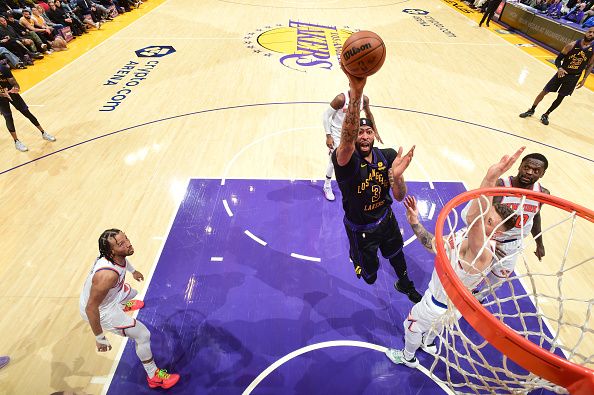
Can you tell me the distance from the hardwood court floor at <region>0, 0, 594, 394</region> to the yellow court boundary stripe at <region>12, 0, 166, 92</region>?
35cm

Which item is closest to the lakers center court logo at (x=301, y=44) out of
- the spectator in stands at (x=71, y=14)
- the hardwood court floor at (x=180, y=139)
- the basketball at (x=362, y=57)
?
the hardwood court floor at (x=180, y=139)

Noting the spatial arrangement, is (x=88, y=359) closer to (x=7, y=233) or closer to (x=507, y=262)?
(x=7, y=233)

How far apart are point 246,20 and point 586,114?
12196mm

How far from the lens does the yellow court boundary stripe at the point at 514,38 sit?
11226 mm

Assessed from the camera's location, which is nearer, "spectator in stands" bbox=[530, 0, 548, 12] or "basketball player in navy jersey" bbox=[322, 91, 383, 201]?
"basketball player in navy jersey" bbox=[322, 91, 383, 201]

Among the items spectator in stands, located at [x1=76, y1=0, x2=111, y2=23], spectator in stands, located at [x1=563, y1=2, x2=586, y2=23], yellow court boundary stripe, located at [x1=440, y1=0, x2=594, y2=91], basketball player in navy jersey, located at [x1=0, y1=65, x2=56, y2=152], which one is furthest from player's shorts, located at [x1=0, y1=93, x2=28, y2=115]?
spectator in stands, located at [x1=563, y1=2, x2=586, y2=23]

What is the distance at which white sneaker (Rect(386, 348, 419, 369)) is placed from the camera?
3.40 metres

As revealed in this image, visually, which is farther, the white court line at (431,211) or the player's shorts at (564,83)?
the player's shorts at (564,83)

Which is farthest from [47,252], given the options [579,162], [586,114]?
[586,114]

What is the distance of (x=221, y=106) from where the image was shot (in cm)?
821

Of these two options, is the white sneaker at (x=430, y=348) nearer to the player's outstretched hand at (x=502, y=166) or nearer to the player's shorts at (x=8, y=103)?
the player's outstretched hand at (x=502, y=166)

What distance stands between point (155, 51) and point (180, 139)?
19.2 ft

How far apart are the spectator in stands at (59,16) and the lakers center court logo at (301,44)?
606 centimetres

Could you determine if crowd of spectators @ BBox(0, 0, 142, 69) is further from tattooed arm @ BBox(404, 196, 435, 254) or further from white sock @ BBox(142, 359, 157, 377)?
tattooed arm @ BBox(404, 196, 435, 254)
